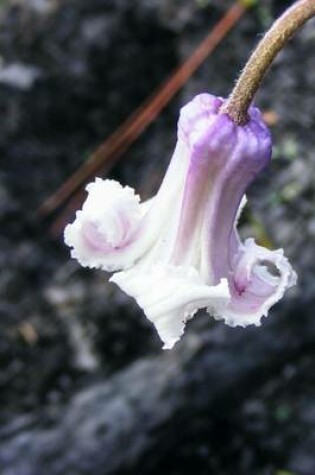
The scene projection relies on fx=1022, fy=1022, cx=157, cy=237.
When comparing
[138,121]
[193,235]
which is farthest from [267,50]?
[138,121]

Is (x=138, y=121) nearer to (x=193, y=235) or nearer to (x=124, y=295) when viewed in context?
(x=124, y=295)

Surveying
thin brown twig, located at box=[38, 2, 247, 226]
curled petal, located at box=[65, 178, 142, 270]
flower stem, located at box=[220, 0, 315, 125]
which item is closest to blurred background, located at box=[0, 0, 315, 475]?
thin brown twig, located at box=[38, 2, 247, 226]

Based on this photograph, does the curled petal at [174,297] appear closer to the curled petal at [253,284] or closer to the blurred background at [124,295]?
the curled petal at [253,284]

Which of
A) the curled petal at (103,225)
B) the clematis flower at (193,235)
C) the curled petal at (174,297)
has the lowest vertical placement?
the curled petal at (174,297)

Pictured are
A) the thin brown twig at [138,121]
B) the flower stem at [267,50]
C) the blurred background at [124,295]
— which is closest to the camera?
the flower stem at [267,50]

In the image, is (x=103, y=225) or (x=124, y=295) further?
(x=124, y=295)

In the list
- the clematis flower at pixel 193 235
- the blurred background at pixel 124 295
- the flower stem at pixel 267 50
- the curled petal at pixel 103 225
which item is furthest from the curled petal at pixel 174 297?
the blurred background at pixel 124 295

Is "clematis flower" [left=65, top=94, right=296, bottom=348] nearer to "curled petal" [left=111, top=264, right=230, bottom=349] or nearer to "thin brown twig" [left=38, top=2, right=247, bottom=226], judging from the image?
"curled petal" [left=111, top=264, right=230, bottom=349]
